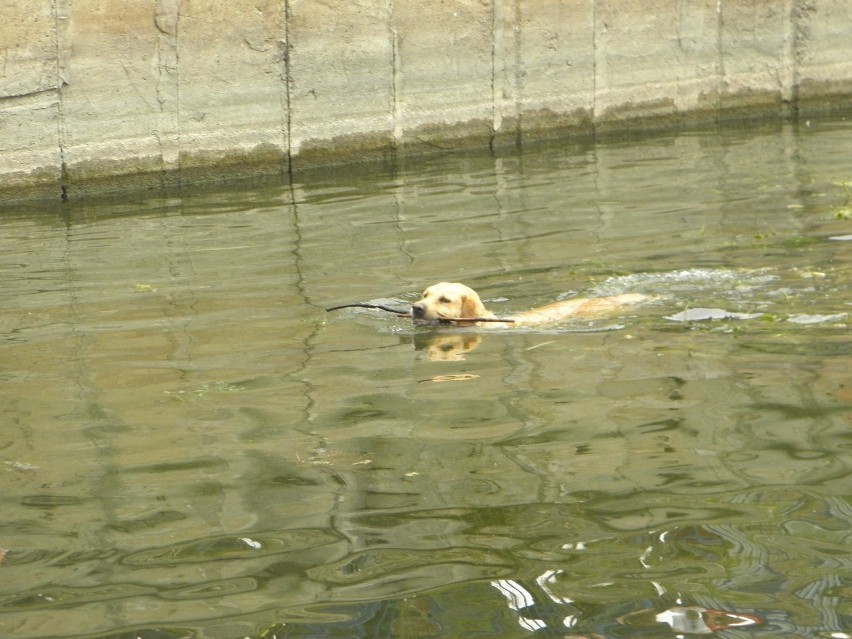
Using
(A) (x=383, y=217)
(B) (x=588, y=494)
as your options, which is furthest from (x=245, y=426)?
(A) (x=383, y=217)

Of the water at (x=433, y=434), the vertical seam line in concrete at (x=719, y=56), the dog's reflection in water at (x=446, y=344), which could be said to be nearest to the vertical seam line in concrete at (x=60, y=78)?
the water at (x=433, y=434)

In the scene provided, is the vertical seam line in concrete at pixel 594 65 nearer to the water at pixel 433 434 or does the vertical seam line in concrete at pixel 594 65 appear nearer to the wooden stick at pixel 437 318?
the water at pixel 433 434

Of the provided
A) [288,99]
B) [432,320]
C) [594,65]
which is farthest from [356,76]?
[432,320]

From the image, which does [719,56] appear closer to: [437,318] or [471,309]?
[471,309]

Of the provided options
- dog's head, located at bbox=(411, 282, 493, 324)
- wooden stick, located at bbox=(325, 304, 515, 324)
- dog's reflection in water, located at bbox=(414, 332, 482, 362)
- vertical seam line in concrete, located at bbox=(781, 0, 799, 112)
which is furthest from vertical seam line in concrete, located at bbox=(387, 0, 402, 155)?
dog's reflection in water, located at bbox=(414, 332, 482, 362)

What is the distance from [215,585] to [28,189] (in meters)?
10.4

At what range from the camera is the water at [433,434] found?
4.15 m

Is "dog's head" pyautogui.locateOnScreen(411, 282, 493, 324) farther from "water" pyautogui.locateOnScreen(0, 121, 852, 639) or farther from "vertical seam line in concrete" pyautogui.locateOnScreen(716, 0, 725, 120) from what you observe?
"vertical seam line in concrete" pyautogui.locateOnScreen(716, 0, 725, 120)

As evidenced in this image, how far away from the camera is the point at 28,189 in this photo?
14.0 meters

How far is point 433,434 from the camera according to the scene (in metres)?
5.82

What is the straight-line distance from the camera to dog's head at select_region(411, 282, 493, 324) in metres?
7.93

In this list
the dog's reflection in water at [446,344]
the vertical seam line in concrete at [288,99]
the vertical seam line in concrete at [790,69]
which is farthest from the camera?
the vertical seam line in concrete at [790,69]

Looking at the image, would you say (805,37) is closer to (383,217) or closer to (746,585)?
(383,217)

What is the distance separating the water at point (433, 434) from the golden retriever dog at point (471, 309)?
0.45 ft
